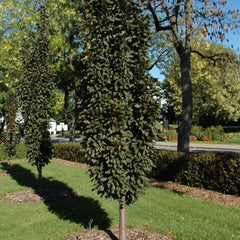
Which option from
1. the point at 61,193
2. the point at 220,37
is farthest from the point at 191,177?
the point at 220,37

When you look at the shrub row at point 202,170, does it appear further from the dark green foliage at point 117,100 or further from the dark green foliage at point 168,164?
the dark green foliage at point 117,100

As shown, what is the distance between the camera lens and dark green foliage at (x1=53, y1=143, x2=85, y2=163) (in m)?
15.9

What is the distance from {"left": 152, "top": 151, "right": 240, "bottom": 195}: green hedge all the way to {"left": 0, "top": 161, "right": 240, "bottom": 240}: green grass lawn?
1203 mm

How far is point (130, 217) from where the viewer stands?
6.08 metres

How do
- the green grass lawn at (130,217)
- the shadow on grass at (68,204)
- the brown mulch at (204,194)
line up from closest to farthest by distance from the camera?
the green grass lawn at (130,217) → the shadow on grass at (68,204) → the brown mulch at (204,194)

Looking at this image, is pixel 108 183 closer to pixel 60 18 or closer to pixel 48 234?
pixel 48 234

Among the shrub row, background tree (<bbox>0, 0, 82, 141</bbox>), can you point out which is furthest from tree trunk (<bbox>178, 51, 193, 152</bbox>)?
background tree (<bbox>0, 0, 82, 141</bbox>)

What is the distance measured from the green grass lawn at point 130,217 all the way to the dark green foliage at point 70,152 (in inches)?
289

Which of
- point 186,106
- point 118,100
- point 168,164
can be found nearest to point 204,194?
point 168,164

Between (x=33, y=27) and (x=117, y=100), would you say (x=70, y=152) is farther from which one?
(x=117, y=100)

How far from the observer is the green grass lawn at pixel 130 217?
526 cm

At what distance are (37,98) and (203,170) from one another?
6168mm

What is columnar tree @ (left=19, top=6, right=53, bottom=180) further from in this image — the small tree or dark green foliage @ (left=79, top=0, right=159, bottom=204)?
the small tree

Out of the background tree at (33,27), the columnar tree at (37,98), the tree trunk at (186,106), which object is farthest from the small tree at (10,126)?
the tree trunk at (186,106)
